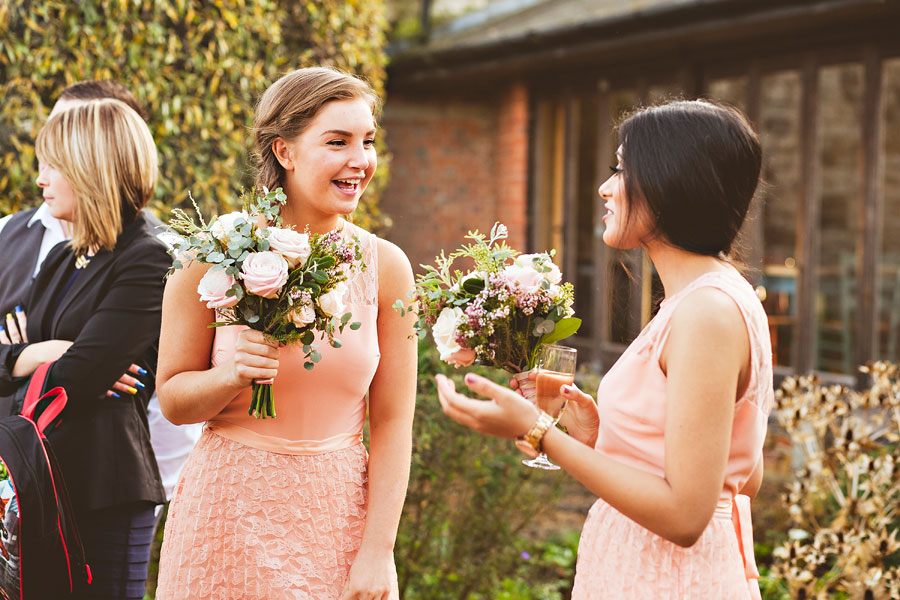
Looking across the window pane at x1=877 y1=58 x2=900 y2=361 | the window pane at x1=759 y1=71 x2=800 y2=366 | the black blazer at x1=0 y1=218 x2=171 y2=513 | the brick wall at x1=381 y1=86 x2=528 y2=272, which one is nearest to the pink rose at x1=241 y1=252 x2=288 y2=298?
the black blazer at x1=0 y1=218 x2=171 y2=513

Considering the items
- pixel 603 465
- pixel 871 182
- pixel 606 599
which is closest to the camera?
pixel 603 465

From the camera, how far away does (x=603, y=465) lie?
182 cm

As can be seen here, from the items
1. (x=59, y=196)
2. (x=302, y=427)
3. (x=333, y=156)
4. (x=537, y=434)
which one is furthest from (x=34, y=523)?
(x=537, y=434)

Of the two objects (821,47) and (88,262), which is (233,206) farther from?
(821,47)

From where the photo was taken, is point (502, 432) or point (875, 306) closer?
point (502, 432)

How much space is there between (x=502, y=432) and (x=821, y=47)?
19.9 feet

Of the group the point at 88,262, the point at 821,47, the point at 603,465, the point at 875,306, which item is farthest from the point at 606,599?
the point at 821,47

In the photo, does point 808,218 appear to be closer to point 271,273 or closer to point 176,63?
point 176,63

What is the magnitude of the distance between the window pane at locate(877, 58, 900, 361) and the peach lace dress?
977 cm

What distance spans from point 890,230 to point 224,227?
11.4 metres

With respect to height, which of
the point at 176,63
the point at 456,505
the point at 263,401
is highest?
the point at 176,63

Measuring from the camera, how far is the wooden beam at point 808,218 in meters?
6.96

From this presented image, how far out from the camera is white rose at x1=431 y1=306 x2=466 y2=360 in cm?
207

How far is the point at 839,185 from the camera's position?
11805 millimetres
